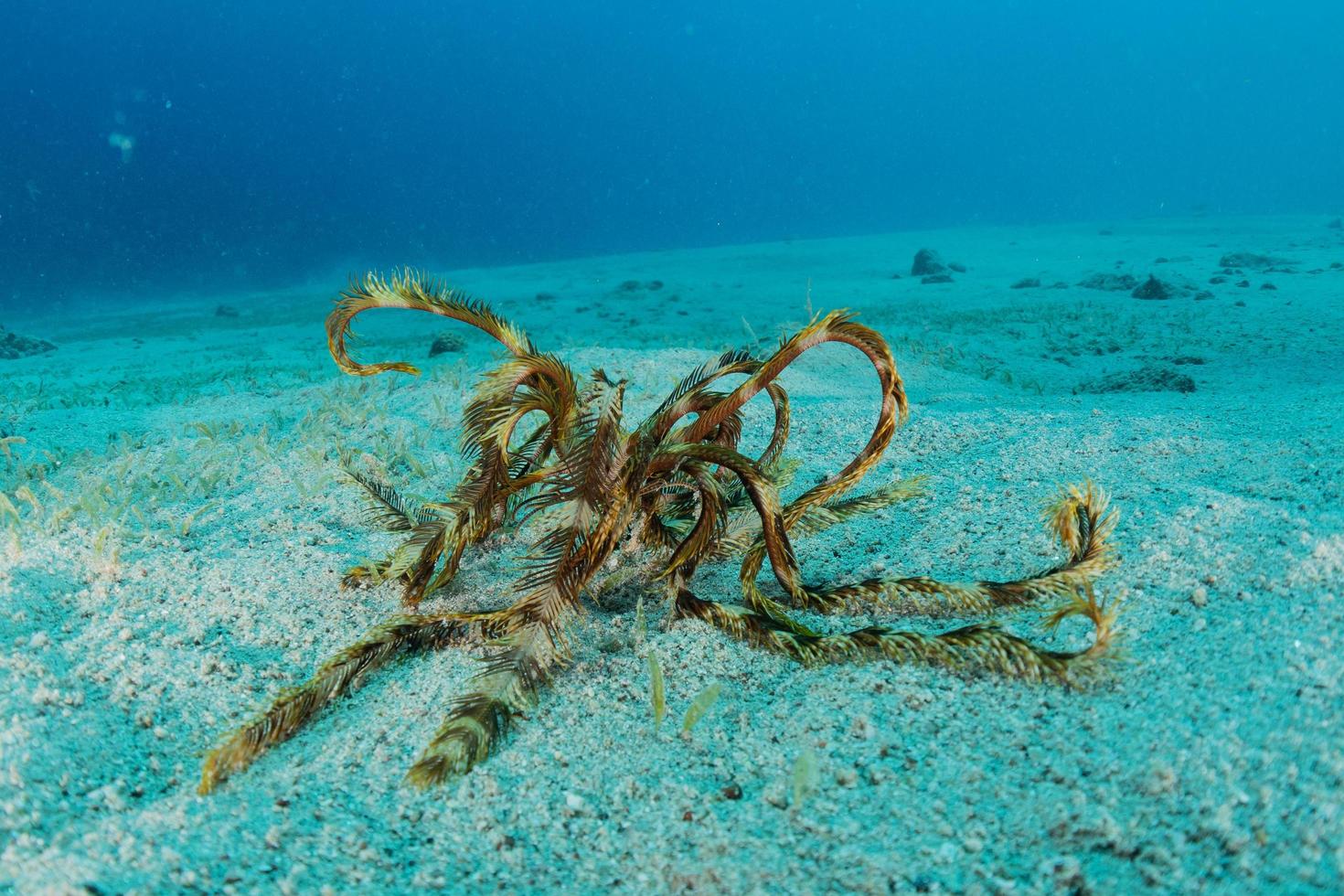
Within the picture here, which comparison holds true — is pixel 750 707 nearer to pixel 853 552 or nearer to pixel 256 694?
pixel 853 552

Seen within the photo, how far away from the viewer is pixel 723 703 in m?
2.34

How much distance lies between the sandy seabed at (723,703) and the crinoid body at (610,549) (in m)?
0.08

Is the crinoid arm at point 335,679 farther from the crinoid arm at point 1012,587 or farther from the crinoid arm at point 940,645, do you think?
the crinoid arm at point 1012,587

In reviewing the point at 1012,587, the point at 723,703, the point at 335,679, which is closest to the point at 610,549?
the point at 723,703

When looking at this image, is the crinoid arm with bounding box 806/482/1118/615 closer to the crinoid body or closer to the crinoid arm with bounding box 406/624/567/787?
the crinoid body

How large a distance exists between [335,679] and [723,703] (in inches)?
47.1

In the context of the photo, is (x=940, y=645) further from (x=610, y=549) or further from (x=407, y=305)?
(x=407, y=305)

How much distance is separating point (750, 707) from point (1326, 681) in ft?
4.94

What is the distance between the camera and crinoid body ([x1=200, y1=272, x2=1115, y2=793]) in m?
2.26

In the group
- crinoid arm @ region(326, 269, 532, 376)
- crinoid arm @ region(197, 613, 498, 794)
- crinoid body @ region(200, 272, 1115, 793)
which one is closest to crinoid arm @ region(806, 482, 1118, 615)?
crinoid body @ region(200, 272, 1115, 793)

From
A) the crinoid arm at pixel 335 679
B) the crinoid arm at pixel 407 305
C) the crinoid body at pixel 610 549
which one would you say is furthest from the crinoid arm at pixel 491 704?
the crinoid arm at pixel 407 305

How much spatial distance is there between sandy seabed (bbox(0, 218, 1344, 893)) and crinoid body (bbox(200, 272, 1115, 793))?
8 centimetres

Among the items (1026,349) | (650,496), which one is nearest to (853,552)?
(650,496)

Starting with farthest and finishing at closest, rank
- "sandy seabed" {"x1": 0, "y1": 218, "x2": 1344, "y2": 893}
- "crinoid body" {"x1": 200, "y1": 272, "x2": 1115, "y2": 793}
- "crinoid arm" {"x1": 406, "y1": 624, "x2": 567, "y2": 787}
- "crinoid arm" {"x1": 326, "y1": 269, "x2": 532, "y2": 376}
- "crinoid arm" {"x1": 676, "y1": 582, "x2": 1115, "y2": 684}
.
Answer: "crinoid arm" {"x1": 326, "y1": 269, "x2": 532, "y2": 376} < "crinoid body" {"x1": 200, "y1": 272, "x2": 1115, "y2": 793} < "crinoid arm" {"x1": 676, "y1": 582, "x2": 1115, "y2": 684} < "crinoid arm" {"x1": 406, "y1": 624, "x2": 567, "y2": 787} < "sandy seabed" {"x1": 0, "y1": 218, "x2": 1344, "y2": 893}
